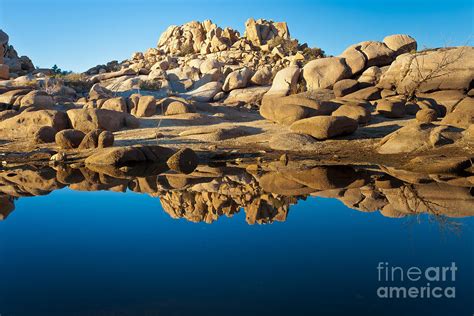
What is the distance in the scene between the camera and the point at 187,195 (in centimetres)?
875

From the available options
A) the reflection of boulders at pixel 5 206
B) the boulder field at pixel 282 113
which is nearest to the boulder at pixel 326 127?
the boulder field at pixel 282 113

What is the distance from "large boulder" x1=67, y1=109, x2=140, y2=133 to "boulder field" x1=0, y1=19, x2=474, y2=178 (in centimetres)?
4

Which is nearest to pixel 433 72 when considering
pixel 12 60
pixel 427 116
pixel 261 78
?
pixel 427 116

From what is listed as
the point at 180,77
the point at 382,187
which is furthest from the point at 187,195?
the point at 180,77

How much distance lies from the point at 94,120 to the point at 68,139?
2522 mm

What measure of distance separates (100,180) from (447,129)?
8973 millimetres

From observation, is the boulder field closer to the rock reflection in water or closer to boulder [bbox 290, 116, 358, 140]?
boulder [bbox 290, 116, 358, 140]

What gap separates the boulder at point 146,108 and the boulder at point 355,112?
788 cm

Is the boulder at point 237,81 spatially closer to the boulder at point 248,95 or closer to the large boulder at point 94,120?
the boulder at point 248,95

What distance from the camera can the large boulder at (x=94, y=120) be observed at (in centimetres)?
1678

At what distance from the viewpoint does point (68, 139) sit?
1456 cm

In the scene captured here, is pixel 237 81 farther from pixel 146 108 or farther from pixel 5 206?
pixel 5 206

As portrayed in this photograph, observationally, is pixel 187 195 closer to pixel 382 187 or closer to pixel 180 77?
pixel 382 187

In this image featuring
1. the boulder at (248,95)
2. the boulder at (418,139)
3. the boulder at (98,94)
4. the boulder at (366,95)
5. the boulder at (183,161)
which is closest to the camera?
the boulder at (183,161)
